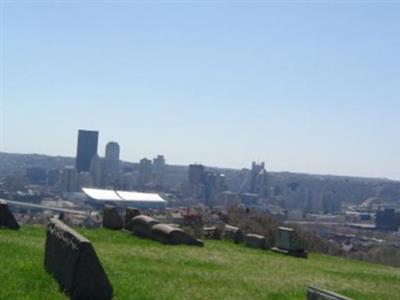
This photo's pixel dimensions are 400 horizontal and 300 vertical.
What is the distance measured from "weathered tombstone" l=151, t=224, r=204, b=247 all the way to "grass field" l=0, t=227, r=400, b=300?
0.49 metres

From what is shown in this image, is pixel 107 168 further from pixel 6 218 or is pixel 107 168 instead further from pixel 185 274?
pixel 185 274

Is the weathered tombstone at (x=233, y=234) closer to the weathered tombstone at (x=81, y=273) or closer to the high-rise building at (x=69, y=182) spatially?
the weathered tombstone at (x=81, y=273)

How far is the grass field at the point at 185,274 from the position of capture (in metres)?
11.2

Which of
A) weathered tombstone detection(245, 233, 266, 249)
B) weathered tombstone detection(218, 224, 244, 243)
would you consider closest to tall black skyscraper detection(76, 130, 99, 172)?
weathered tombstone detection(218, 224, 244, 243)

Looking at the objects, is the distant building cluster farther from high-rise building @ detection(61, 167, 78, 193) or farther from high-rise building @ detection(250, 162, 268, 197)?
high-rise building @ detection(250, 162, 268, 197)

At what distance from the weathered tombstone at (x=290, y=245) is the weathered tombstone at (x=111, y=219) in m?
4.60

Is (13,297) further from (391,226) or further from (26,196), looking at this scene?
(391,226)

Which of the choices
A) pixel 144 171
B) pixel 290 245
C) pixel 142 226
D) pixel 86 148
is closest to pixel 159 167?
pixel 144 171

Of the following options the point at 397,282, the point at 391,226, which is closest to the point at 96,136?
the point at 391,226

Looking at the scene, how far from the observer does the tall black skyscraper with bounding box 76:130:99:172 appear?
100625 millimetres

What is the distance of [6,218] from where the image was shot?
62.9 ft

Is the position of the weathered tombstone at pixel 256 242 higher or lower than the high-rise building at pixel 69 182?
lower

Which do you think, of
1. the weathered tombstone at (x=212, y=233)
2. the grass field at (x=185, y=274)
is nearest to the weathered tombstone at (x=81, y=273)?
the grass field at (x=185, y=274)

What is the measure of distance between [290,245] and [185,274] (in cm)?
901
